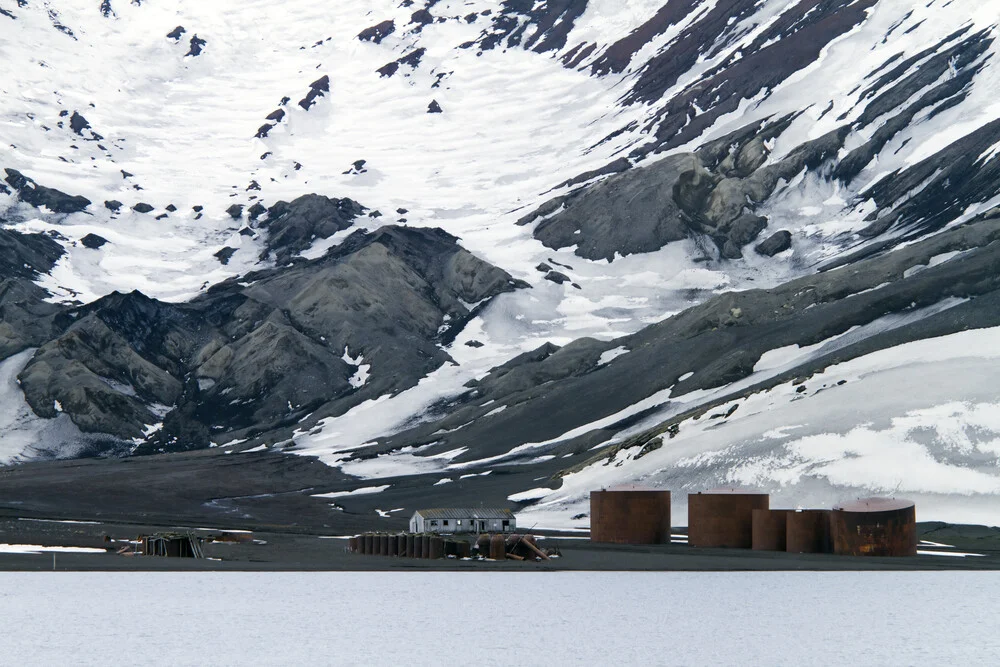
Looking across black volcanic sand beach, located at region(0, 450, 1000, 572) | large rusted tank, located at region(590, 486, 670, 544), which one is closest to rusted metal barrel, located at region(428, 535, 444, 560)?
black volcanic sand beach, located at region(0, 450, 1000, 572)

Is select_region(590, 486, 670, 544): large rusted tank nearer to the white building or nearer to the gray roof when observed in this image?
the white building

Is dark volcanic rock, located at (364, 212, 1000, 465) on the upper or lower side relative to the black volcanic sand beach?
upper

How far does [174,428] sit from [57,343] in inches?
893

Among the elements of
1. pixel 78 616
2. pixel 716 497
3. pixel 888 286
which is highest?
pixel 888 286

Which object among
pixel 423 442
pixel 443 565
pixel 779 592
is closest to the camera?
pixel 779 592

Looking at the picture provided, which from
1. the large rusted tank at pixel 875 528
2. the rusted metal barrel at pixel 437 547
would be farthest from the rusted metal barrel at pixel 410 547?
the large rusted tank at pixel 875 528

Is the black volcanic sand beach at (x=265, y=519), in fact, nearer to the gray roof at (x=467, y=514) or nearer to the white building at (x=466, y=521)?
the white building at (x=466, y=521)

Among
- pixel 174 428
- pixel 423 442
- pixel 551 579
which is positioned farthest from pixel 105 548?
pixel 174 428

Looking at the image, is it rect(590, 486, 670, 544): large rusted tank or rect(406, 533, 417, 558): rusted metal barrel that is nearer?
rect(406, 533, 417, 558): rusted metal barrel

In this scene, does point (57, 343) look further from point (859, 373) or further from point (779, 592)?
point (779, 592)

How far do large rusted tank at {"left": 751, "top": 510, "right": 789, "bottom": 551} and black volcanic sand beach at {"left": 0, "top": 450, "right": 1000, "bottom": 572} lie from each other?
156 cm

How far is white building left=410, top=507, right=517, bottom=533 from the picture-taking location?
100 m

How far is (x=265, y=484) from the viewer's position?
15275cm

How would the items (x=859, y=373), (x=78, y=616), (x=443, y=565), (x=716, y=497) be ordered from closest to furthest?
(x=78, y=616) < (x=443, y=565) < (x=716, y=497) < (x=859, y=373)
